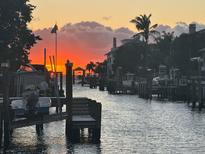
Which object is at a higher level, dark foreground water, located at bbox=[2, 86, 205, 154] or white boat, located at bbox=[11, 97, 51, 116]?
white boat, located at bbox=[11, 97, 51, 116]

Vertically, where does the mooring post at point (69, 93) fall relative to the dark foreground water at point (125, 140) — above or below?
above

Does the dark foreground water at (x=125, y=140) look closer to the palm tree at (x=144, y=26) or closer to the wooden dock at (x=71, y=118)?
the wooden dock at (x=71, y=118)

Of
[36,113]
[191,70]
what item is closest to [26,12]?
[36,113]

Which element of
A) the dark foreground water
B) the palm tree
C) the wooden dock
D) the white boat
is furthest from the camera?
the palm tree

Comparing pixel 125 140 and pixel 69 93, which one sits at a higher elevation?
pixel 69 93

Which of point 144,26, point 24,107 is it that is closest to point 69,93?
point 24,107

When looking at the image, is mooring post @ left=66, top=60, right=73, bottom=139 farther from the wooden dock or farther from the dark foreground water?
the dark foreground water

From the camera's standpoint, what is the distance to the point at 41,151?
31.3 metres

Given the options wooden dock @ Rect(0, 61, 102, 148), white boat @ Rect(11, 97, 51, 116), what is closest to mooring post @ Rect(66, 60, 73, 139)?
wooden dock @ Rect(0, 61, 102, 148)

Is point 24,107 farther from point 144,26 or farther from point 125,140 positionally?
point 144,26

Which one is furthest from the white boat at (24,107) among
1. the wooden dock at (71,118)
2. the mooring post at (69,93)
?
the mooring post at (69,93)

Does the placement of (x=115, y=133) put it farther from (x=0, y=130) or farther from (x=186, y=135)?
(x=0, y=130)

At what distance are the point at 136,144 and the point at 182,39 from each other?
8266 cm

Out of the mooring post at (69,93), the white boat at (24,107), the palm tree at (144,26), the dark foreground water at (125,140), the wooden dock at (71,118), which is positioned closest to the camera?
the wooden dock at (71,118)
